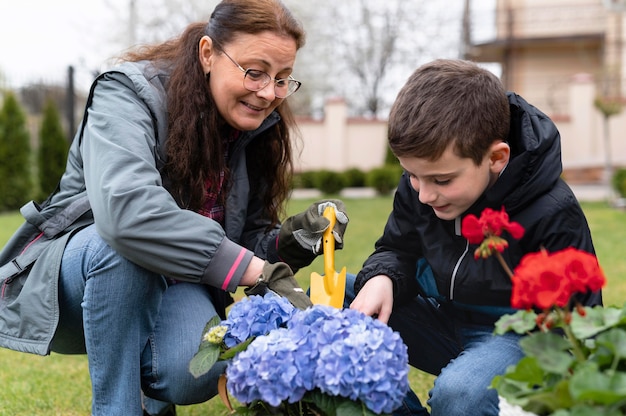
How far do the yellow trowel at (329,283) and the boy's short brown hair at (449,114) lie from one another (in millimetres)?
377

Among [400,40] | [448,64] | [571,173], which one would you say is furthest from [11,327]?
[400,40]

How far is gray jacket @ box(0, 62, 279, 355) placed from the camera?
199 cm

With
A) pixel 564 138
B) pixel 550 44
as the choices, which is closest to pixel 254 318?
pixel 564 138

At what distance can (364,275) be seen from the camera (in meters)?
2.33

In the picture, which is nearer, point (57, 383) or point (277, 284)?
point (277, 284)

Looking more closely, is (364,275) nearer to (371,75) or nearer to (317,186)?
(317,186)

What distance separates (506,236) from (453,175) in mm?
251

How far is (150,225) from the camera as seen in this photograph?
6.47 feet

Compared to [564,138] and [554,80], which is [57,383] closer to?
[564,138]

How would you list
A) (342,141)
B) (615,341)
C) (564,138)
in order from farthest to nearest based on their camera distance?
(342,141) → (564,138) → (615,341)

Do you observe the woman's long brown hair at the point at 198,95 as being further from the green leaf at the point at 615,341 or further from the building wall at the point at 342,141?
the building wall at the point at 342,141

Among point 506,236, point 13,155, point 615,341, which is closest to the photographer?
point 615,341

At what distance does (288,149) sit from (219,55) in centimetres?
51

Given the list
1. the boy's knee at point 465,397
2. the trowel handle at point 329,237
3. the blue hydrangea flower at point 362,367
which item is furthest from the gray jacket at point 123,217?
the boy's knee at point 465,397
